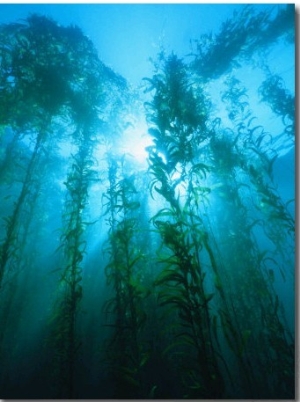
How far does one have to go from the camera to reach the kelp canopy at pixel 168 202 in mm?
2473

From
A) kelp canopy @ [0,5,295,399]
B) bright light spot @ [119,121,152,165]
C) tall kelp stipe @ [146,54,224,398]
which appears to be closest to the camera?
tall kelp stipe @ [146,54,224,398]

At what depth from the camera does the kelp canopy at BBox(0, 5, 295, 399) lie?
2.47 metres

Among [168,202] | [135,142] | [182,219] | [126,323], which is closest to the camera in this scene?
[182,219]

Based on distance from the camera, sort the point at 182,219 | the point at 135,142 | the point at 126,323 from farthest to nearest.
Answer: the point at 135,142, the point at 126,323, the point at 182,219

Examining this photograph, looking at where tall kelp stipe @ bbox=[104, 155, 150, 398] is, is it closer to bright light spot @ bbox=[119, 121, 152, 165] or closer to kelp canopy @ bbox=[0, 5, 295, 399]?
kelp canopy @ bbox=[0, 5, 295, 399]

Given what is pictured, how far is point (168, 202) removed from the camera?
294 centimetres

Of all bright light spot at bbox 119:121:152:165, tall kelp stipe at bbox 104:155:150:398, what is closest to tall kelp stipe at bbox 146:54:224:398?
tall kelp stipe at bbox 104:155:150:398

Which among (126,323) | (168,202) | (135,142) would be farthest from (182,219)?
(135,142)

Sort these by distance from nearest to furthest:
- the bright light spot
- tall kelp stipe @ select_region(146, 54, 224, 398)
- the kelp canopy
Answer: tall kelp stipe @ select_region(146, 54, 224, 398) < the kelp canopy < the bright light spot

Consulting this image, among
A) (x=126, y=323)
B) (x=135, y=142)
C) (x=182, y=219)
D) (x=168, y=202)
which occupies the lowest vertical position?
(x=126, y=323)

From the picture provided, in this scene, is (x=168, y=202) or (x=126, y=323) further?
(x=126, y=323)

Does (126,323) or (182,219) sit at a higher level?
(182,219)

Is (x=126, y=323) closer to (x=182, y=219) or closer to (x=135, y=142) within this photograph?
(x=182, y=219)

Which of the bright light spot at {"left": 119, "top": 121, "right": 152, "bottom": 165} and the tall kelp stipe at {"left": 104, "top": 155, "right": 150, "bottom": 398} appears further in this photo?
the bright light spot at {"left": 119, "top": 121, "right": 152, "bottom": 165}
